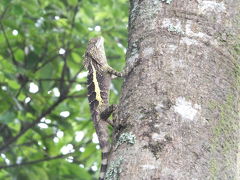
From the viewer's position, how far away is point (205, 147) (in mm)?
2154

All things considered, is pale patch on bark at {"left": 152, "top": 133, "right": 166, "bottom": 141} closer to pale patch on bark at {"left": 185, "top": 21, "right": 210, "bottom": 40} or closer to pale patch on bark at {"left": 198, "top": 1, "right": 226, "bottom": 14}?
pale patch on bark at {"left": 185, "top": 21, "right": 210, "bottom": 40}

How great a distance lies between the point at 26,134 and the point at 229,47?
4.58 m

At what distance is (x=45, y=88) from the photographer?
22.6 ft

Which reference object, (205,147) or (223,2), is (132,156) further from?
(223,2)

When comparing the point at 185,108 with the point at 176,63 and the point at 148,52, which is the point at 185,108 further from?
the point at 148,52

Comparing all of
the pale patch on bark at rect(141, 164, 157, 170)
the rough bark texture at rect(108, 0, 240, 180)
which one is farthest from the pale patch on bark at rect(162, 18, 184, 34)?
the pale patch on bark at rect(141, 164, 157, 170)

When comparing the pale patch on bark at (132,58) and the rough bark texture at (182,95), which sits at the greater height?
the rough bark texture at (182,95)

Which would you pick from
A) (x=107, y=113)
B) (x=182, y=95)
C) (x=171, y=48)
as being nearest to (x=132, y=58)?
(x=171, y=48)

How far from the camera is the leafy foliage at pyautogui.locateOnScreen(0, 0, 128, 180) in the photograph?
6012 mm

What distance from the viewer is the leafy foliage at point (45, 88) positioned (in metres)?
6.01

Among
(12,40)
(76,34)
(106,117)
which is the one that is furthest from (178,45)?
(12,40)

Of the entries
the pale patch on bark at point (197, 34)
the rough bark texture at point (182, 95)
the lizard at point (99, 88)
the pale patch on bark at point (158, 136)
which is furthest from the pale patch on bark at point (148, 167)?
the lizard at point (99, 88)

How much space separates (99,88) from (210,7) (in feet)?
5.66

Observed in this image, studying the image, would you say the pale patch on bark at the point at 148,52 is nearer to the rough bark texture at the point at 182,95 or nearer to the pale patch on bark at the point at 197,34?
the rough bark texture at the point at 182,95
